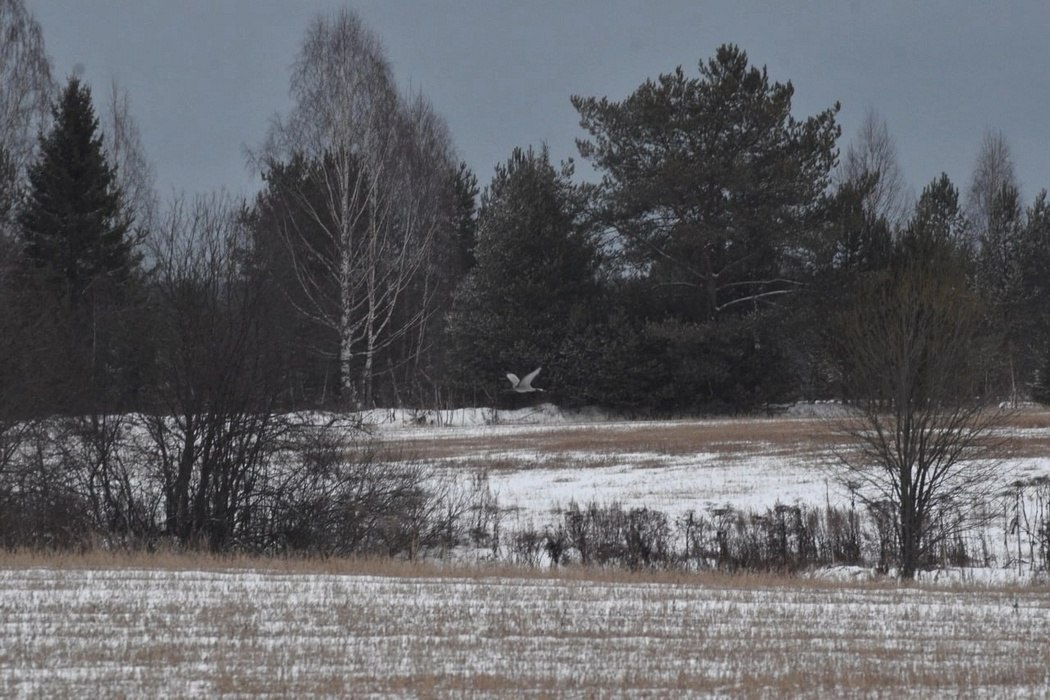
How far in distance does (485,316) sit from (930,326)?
29564 mm

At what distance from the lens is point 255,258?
22109 mm

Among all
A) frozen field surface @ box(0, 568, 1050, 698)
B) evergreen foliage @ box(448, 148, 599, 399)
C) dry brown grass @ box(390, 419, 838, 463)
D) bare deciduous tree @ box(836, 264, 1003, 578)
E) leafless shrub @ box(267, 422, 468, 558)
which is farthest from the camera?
evergreen foliage @ box(448, 148, 599, 399)

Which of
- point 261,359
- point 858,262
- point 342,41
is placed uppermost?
point 342,41

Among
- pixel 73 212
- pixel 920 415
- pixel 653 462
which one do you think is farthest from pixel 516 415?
pixel 920 415

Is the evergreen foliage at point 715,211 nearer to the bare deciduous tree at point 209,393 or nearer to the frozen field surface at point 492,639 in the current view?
the bare deciduous tree at point 209,393

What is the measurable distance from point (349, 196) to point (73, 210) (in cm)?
1040

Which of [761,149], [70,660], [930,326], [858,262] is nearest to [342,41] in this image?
[761,149]

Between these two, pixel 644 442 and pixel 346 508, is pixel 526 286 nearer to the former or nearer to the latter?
pixel 644 442

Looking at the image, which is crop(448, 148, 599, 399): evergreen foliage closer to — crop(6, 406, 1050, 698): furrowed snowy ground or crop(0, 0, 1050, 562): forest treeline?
crop(0, 0, 1050, 562): forest treeline

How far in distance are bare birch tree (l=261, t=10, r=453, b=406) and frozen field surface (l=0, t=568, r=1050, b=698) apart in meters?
33.3

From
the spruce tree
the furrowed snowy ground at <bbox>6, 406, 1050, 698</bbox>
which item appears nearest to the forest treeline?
the spruce tree

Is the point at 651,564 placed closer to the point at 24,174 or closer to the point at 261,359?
the point at 261,359

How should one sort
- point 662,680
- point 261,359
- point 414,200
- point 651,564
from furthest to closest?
point 414,200 → point 261,359 → point 651,564 → point 662,680

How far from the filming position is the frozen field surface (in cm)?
764
